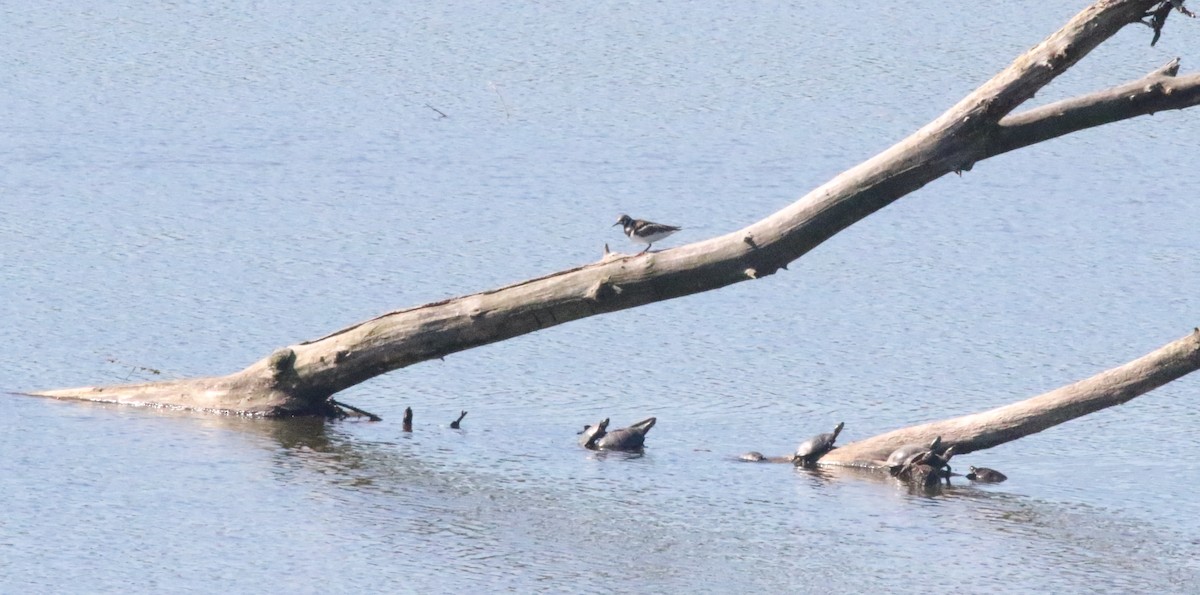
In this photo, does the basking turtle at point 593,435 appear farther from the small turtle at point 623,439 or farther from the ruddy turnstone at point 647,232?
the ruddy turnstone at point 647,232

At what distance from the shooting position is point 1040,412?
40.2 ft

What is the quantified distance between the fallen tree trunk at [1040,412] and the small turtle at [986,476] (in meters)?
0.21

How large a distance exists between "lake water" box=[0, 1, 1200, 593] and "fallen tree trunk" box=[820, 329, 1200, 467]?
1.21ft

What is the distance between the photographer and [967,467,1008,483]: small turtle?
484 inches

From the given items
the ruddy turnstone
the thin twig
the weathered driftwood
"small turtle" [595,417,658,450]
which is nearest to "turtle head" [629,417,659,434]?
"small turtle" [595,417,658,450]

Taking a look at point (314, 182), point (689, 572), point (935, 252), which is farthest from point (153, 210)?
point (689, 572)

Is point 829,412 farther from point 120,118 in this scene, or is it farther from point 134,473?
point 120,118

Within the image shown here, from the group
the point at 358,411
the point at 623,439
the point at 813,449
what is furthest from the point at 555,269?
the point at 813,449

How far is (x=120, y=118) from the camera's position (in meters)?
24.4

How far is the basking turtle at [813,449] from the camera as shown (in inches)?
495

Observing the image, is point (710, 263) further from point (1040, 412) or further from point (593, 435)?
point (1040, 412)

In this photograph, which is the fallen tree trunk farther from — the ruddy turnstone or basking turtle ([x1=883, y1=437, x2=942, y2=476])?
the ruddy turnstone

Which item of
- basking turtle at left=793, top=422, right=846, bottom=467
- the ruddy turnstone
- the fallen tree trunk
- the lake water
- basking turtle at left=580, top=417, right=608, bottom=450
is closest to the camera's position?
the lake water

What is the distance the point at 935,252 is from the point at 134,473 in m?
10.2
